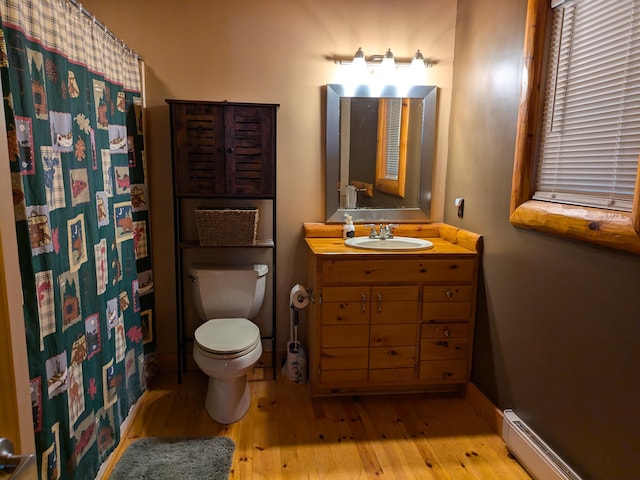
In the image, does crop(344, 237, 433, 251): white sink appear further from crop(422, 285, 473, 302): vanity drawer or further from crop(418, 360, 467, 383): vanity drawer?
crop(418, 360, 467, 383): vanity drawer

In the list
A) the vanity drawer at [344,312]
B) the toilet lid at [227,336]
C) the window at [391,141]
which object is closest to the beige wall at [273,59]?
the window at [391,141]

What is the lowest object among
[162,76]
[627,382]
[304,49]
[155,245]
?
[627,382]

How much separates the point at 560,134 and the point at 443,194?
1.14m

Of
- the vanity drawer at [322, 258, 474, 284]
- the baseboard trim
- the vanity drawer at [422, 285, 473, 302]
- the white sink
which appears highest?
the white sink

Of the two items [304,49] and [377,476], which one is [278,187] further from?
[377,476]

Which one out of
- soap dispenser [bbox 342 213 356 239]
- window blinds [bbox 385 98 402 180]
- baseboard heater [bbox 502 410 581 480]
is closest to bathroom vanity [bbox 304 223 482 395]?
soap dispenser [bbox 342 213 356 239]

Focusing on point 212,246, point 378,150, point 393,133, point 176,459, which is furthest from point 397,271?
point 176,459

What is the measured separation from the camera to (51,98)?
1487mm

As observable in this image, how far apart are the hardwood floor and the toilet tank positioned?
19.0 inches

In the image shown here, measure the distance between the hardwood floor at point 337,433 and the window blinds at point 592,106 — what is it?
1287 mm

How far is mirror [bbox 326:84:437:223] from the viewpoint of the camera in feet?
9.46

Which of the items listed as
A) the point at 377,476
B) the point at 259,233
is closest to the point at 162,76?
the point at 259,233

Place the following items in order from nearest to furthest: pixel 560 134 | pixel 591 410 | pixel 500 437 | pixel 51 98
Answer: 1. pixel 51 98
2. pixel 591 410
3. pixel 560 134
4. pixel 500 437

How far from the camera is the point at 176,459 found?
2.13 meters
